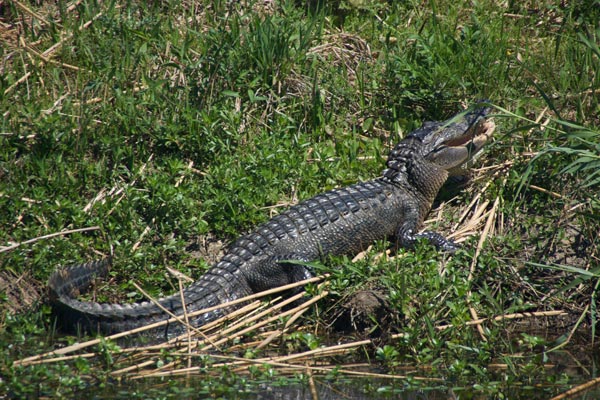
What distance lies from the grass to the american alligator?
0.63 feet

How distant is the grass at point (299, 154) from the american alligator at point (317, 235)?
19 cm

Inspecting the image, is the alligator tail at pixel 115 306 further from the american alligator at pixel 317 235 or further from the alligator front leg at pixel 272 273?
the alligator front leg at pixel 272 273

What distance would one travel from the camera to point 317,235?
5.55 m

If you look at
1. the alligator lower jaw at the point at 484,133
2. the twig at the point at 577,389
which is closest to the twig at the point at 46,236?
the alligator lower jaw at the point at 484,133

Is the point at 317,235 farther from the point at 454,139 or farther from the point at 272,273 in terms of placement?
the point at 454,139

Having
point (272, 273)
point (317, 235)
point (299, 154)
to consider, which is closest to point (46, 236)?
point (272, 273)

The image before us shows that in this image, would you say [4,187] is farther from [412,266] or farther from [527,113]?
[527,113]

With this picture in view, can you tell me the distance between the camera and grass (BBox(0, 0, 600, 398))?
15.2 ft

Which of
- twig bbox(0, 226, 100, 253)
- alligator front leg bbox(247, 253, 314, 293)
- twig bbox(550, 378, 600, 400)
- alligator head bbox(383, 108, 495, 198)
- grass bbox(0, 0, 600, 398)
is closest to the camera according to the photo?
twig bbox(550, 378, 600, 400)

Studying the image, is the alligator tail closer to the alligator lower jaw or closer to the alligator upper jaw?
the alligator upper jaw

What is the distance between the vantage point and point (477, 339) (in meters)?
4.62

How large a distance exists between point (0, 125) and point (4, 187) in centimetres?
61

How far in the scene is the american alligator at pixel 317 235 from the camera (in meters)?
4.79

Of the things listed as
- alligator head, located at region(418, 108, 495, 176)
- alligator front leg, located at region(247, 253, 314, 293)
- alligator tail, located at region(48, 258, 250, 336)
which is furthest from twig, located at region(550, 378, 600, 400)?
alligator head, located at region(418, 108, 495, 176)
